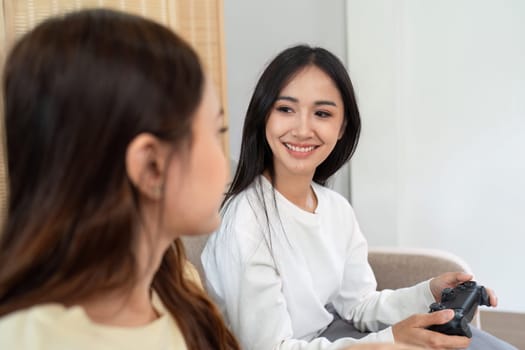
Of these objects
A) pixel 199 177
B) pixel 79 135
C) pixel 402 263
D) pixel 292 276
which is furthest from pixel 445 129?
pixel 79 135

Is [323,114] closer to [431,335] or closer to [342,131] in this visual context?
[342,131]

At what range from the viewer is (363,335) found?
1193mm

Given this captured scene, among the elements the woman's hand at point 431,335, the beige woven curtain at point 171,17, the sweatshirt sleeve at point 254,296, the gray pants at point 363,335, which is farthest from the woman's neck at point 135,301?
the beige woven curtain at point 171,17

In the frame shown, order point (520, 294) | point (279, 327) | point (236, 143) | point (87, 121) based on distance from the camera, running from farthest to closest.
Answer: point (520, 294) → point (236, 143) → point (279, 327) → point (87, 121)

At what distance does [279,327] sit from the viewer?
1.00 meters

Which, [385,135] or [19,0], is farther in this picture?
[385,135]

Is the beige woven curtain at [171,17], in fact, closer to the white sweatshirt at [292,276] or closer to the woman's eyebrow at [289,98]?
the woman's eyebrow at [289,98]

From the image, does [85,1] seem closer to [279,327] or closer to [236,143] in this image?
[236,143]

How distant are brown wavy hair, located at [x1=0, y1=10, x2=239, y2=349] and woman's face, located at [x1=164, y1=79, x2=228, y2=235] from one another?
1.0 inches

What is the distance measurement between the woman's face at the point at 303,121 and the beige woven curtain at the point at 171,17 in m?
0.28

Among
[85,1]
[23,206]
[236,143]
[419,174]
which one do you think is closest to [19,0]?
[85,1]

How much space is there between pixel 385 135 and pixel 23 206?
148 centimetres

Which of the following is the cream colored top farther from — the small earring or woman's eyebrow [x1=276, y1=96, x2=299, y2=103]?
woman's eyebrow [x1=276, y1=96, x2=299, y2=103]

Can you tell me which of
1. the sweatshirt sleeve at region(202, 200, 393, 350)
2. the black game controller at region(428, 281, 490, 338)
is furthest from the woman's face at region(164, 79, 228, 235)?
the black game controller at region(428, 281, 490, 338)
